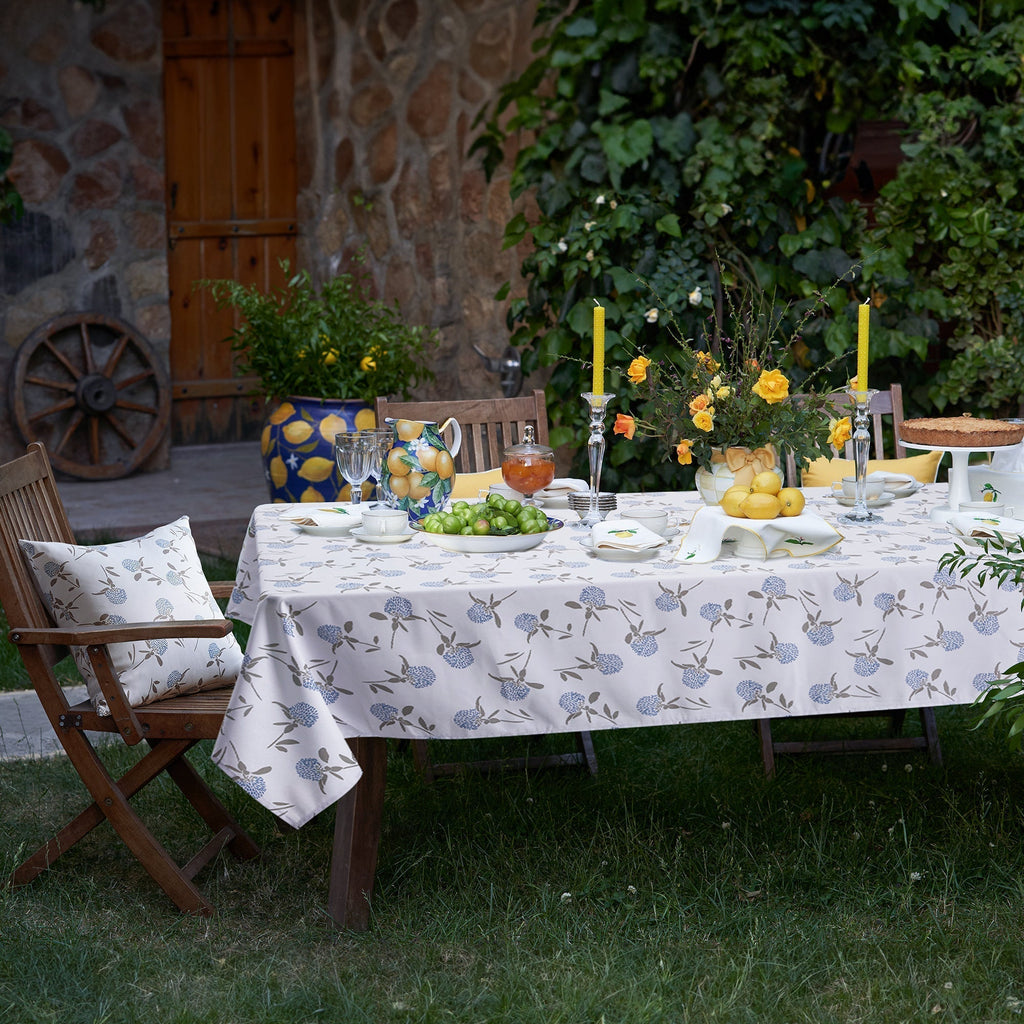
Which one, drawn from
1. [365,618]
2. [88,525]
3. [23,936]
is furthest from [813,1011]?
[88,525]

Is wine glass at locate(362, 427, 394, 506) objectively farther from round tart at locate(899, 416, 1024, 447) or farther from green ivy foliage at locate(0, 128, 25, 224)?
green ivy foliage at locate(0, 128, 25, 224)

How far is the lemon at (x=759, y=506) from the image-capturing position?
236cm

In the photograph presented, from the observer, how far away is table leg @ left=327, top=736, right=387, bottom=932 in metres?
2.21

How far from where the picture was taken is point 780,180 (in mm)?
4508

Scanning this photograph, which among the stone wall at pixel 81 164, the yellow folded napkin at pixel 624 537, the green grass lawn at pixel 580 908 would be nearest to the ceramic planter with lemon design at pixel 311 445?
the green grass lawn at pixel 580 908

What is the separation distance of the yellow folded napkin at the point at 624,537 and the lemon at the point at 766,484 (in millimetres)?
193

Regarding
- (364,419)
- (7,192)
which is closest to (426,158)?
(364,419)

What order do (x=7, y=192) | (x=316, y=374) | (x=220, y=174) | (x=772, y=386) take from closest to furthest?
1. (x=772, y=386)
2. (x=316, y=374)
3. (x=7, y=192)
4. (x=220, y=174)

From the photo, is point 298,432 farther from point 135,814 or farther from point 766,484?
point 766,484

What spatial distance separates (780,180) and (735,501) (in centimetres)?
245

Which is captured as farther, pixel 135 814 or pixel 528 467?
pixel 528 467

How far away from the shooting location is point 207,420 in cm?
710

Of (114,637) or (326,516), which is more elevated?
(326,516)

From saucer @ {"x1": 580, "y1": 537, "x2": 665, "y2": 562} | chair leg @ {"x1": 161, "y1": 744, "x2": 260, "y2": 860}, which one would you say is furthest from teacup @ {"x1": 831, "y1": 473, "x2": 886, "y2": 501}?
chair leg @ {"x1": 161, "y1": 744, "x2": 260, "y2": 860}
